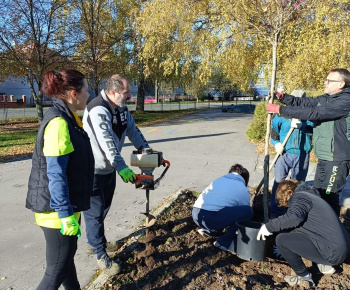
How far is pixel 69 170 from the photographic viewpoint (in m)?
2.07

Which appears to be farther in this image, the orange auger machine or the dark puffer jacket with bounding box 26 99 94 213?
the orange auger machine

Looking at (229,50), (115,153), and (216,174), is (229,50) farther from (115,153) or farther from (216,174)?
(115,153)

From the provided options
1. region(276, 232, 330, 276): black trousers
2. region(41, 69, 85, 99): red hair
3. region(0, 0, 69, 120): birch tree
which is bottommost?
region(276, 232, 330, 276): black trousers

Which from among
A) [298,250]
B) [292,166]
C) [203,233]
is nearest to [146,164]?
[203,233]

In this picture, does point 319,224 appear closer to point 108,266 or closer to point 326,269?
point 326,269

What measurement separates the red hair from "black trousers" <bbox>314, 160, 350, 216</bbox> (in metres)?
2.82

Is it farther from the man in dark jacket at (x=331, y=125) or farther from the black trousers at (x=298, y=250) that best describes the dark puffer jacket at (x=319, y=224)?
the man in dark jacket at (x=331, y=125)

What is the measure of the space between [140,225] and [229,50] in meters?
7.26

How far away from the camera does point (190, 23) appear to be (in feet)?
37.2

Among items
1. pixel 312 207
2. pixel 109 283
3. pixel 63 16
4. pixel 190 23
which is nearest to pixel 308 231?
pixel 312 207

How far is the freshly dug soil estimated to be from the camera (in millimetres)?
2771

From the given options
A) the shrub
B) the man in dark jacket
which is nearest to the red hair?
the man in dark jacket

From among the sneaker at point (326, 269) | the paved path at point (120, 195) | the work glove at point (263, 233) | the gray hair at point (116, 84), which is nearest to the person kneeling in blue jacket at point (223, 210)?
the work glove at point (263, 233)

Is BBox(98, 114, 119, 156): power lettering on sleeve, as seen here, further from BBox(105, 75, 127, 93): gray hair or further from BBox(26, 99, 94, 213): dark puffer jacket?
Answer: BBox(26, 99, 94, 213): dark puffer jacket
